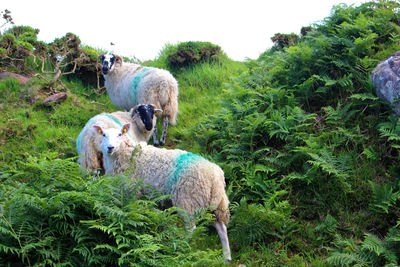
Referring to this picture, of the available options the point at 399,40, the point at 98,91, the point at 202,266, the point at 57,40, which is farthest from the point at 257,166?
the point at 57,40

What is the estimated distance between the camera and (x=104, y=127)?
8273mm

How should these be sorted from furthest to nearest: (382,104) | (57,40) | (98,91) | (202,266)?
(57,40), (98,91), (382,104), (202,266)

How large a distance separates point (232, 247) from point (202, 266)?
1.83 metres

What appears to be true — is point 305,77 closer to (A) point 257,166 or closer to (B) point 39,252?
(A) point 257,166

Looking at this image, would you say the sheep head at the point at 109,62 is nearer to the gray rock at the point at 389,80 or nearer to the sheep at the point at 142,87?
the sheep at the point at 142,87

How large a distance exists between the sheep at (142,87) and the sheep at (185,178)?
367 centimetres

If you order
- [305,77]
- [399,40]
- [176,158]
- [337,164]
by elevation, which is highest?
[399,40]

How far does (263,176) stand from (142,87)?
496 centimetres

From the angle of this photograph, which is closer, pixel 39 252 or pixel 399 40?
pixel 39 252

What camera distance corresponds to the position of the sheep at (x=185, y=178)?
5.98 meters

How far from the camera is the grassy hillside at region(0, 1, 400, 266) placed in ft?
14.2

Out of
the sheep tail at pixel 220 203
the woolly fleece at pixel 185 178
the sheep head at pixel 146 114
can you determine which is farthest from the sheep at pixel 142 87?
the sheep tail at pixel 220 203

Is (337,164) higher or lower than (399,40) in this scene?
lower

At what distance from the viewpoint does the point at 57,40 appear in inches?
603
